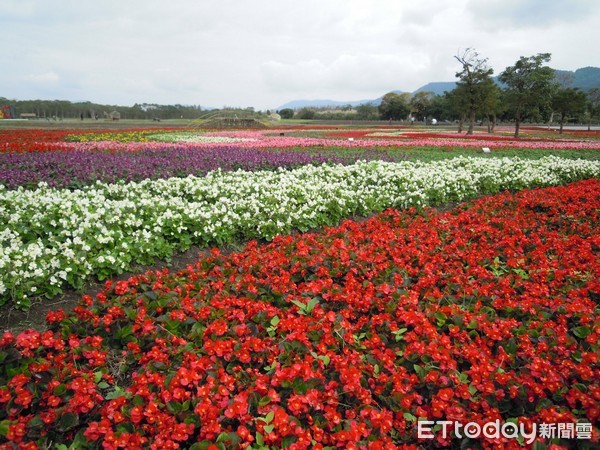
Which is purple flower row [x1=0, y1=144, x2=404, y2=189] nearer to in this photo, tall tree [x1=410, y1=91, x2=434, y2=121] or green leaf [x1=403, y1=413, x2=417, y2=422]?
green leaf [x1=403, y1=413, x2=417, y2=422]

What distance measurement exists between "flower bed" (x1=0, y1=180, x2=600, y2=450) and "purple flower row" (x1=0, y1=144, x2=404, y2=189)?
4966mm

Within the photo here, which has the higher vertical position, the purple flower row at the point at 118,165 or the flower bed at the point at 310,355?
the purple flower row at the point at 118,165

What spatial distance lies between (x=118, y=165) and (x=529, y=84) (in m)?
36.1

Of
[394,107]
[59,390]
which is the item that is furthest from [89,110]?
[59,390]

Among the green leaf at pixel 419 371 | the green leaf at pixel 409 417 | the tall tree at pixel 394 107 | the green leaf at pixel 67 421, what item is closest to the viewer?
the green leaf at pixel 67 421

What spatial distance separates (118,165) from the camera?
8.91 m

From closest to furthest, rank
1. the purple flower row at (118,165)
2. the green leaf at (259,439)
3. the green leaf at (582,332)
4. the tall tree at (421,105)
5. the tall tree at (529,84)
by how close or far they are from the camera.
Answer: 1. the green leaf at (259,439)
2. the green leaf at (582,332)
3. the purple flower row at (118,165)
4. the tall tree at (529,84)
5. the tall tree at (421,105)

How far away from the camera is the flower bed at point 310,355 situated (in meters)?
2.18

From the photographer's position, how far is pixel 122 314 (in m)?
3.22

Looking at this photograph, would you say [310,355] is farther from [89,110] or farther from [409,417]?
[89,110]

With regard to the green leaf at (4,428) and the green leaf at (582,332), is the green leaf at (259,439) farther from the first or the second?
the green leaf at (582,332)

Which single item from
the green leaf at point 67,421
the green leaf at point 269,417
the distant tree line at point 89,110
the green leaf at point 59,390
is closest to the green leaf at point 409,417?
the green leaf at point 269,417

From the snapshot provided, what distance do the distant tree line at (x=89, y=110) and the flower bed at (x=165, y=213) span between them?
45838 mm

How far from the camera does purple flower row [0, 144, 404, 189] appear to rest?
7613mm
